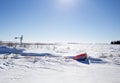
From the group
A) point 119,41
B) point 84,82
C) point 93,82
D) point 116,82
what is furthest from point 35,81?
point 119,41

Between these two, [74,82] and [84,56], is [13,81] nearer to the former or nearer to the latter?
[74,82]

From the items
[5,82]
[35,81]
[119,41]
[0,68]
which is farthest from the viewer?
[119,41]

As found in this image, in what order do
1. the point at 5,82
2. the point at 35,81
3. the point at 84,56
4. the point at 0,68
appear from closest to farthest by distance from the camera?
the point at 5,82 → the point at 35,81 → the point at 0,68 → the point at 84,56

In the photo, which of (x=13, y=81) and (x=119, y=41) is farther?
(x=119, y=41)

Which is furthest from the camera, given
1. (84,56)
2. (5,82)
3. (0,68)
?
(84,56)

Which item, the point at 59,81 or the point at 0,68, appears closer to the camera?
the point at 59,81

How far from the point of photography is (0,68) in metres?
3.88

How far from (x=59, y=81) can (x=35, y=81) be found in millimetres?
597

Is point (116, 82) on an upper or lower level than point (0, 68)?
lower

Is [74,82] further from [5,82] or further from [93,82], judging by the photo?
[5,82]

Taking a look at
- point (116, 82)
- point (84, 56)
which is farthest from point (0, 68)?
point (84, 56)

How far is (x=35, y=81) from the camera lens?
2.98 metres

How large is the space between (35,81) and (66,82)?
2.50ft

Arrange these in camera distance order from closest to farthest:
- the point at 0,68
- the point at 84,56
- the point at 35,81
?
1. the point at 35,81
2. the point at 0,68
3. the point at 84,56
